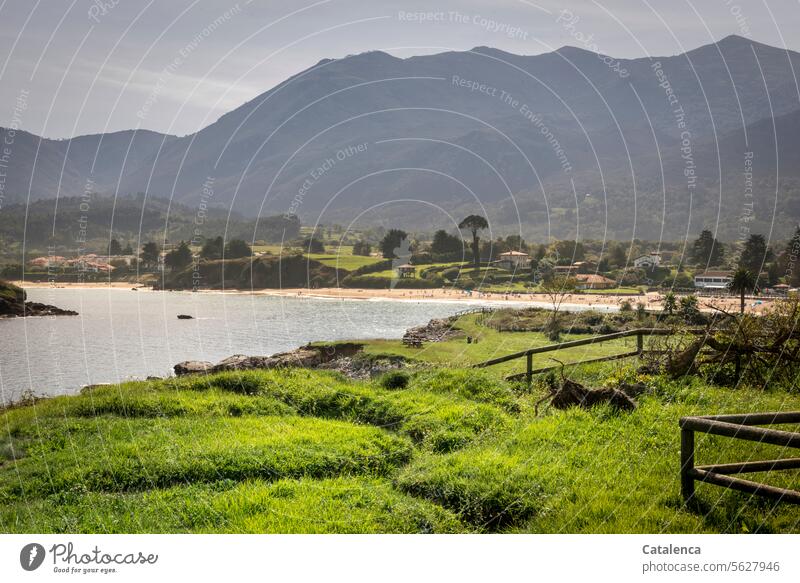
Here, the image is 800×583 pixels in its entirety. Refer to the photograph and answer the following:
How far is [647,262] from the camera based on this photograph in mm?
95938

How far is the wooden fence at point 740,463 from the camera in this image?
728 cm

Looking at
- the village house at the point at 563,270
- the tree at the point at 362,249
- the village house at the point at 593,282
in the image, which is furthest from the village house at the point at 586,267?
Answer: the tree at the point at 362,249

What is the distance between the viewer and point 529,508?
8.80 meters

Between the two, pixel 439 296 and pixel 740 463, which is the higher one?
pixel 740 463

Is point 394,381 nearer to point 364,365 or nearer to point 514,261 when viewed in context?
point 364,365

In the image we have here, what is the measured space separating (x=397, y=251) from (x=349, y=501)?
103685 millimetres

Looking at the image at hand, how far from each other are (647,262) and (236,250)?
84.8m

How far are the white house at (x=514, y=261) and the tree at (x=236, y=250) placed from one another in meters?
59.1

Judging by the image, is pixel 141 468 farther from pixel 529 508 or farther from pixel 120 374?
pixel 120 374

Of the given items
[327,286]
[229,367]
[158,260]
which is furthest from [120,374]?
[158,260]

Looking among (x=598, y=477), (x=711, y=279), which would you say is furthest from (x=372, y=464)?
(x=711, y=279)

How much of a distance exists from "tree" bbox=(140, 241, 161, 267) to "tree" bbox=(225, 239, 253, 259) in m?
14.0

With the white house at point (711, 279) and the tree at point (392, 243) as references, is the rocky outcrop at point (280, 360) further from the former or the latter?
the tree at point (392, 243)

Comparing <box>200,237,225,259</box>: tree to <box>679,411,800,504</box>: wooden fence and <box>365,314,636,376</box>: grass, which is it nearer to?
<box>365,314,636,376</box>: grass
